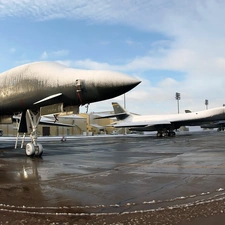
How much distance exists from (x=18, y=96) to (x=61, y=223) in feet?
28.2

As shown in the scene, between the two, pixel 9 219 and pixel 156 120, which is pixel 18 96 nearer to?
pixel 9 219

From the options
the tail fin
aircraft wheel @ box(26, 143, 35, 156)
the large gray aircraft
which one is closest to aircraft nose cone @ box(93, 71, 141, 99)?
the large gray aircraft

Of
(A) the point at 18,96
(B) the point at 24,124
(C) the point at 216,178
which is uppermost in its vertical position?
(A) the point at 18,96

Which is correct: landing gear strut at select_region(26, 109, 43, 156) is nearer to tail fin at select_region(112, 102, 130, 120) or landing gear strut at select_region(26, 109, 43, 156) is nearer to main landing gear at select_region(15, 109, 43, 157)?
main landing gear at select_region(15, 109, 43, 157)

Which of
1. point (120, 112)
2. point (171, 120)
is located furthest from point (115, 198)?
point (120, 112)

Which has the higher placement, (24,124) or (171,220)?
(24,124)

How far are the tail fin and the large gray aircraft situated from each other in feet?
107

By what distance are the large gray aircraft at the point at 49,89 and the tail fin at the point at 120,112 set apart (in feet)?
107

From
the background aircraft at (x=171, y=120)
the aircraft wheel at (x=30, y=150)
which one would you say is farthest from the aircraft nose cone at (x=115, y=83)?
the background aircraft at (x=171, y=120)

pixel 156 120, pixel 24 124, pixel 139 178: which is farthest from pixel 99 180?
pixel 156 120

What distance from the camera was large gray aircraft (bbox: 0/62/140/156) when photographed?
29.9 feet

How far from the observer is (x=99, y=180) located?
6184 millimetres

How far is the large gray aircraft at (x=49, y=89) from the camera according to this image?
29.9ft

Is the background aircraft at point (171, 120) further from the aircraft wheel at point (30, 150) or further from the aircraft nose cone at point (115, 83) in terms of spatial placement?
the aircraft nose cone at point (115, 83)
